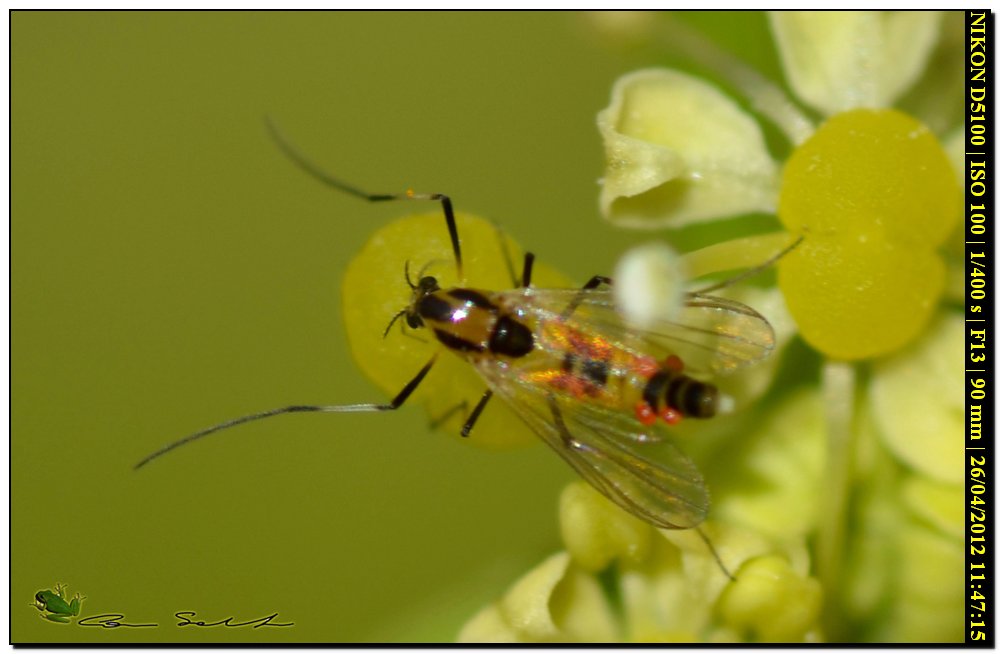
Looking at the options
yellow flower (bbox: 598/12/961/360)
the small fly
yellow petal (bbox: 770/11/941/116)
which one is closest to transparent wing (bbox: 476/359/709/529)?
the small fly

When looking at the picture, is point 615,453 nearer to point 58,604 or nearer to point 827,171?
point 827,171

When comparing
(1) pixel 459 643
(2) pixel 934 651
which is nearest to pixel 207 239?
(1) pixel 459 643

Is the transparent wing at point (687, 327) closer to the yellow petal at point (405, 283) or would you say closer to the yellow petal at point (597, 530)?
the yellow petal at point (405, 283)

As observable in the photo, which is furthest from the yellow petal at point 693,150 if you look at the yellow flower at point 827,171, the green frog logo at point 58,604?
the green frog logo at point 58,604

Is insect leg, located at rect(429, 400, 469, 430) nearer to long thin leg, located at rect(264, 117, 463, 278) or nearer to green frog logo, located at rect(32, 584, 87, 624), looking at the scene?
long thin leg, located at rect(264, 117, 463, 278)

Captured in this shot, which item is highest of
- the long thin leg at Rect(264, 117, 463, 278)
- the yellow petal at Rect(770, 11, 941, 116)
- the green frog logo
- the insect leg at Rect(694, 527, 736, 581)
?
the yellow petal at Rect(770, 11, 941, 116)

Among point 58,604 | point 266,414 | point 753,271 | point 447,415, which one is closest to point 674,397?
point 753,271

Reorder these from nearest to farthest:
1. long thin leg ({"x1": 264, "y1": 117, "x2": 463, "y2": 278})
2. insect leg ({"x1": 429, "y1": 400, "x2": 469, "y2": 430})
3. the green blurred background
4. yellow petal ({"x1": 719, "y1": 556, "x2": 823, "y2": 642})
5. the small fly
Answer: yellow petal ({"x1": 719, "y1": 556, "x2": 823, "y2": 642}) < the small fly < insect leg ({"x1": 429, "y1": 400, "x2": 469, "y2": 430}) < the green blurred background < long thin leg ({"x1": 264, "y1": 117, "x2": 463, "y2": 278})
